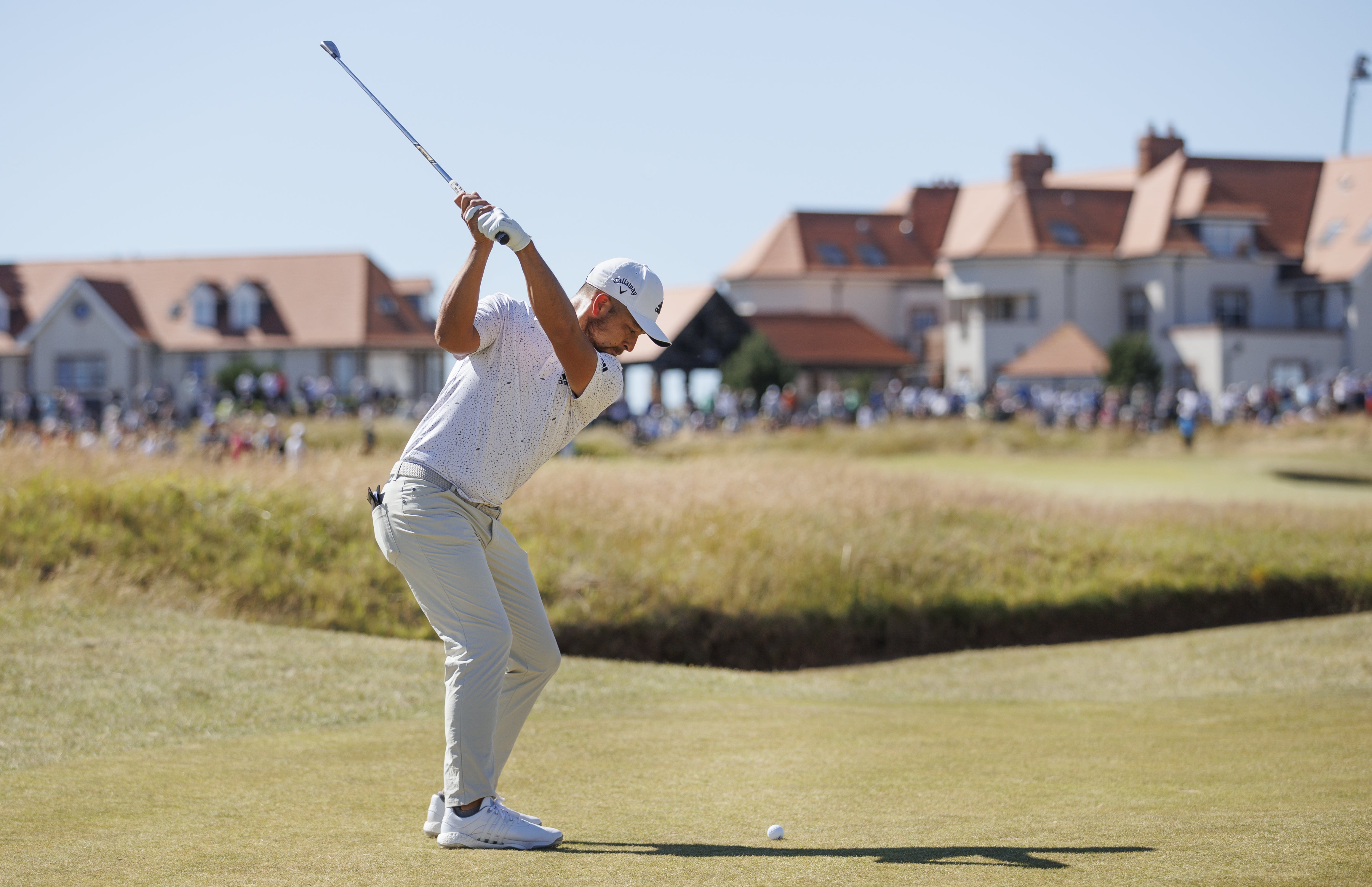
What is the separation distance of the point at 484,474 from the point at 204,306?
205ft

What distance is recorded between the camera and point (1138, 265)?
66.6 metres

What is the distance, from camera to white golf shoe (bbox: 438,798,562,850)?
Answer: 523cm

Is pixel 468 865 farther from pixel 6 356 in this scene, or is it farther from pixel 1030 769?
pixel 6 356

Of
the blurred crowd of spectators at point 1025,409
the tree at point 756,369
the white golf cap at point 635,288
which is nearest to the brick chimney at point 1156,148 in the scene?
the blurred crowd of spectators at point 1025,409

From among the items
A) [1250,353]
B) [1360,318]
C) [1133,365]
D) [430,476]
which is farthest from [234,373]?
[430,476]

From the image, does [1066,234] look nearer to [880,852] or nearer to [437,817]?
[880,852]

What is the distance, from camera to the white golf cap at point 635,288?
5.17 meters

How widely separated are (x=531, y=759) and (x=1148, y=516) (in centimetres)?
1570

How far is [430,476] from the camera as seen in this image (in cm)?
516

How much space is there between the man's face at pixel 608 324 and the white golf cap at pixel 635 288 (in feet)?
0.11

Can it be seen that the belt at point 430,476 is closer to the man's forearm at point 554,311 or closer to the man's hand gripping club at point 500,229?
the man's forearm at point 554,311

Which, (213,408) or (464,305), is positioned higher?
(464,305)

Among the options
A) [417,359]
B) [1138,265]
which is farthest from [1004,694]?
[1138,265]

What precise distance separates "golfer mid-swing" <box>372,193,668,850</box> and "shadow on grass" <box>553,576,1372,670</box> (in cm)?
910
